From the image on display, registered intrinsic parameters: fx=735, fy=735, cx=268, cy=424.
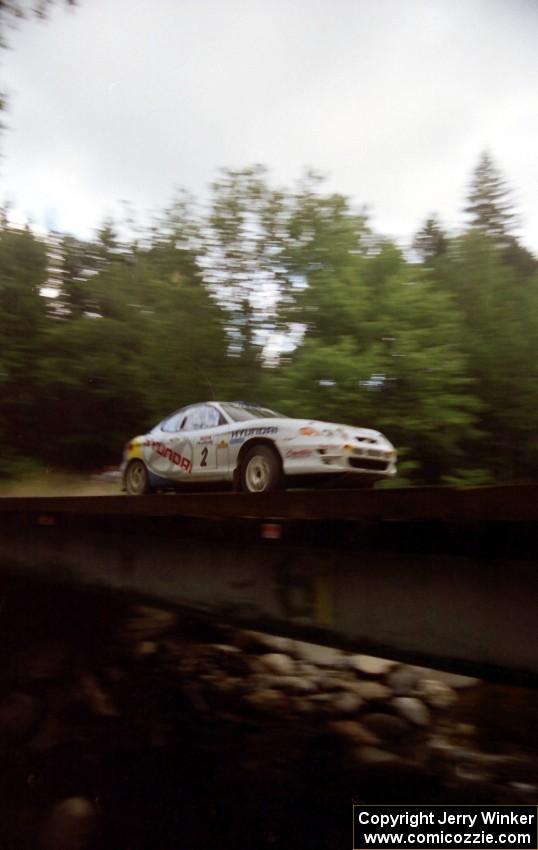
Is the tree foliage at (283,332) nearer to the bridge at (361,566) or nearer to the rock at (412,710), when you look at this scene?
the rock at (412,710)

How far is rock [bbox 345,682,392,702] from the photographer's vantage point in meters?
9.41

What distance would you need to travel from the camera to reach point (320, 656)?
11.0 meters

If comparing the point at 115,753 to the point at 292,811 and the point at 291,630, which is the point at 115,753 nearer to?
the point at 292,811

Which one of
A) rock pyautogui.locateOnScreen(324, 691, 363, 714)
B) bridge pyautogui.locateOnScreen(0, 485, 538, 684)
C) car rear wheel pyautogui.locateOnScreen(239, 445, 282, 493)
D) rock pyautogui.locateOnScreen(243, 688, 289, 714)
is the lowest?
rock pyautogui.locateOnScreen(243, 688, 289, 714)

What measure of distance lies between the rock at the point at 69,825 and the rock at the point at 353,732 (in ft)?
9.86

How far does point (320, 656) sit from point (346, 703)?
182cm

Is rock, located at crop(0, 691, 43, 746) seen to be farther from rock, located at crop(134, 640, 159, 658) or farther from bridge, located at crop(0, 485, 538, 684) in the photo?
rock, located at crop(134, 640, 159, 658)

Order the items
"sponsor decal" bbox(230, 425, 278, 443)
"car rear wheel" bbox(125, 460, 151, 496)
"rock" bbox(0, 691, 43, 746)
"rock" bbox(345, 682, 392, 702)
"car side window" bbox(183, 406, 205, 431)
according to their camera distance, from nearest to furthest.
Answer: "rock" bbox(0, 691, 43, 746), "sponsor decal" bbox(230, 425, 278, 443), "rock" bbox(345, 682, 392, 702), "car side window" bbox(183, 406, 205, 431), "car rear wheel" bbox(125, 460, 151, 496)

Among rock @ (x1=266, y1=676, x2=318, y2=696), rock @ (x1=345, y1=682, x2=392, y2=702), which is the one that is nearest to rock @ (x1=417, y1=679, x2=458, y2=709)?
rock @ (x1=345, y1=682, x2=392, y2=702)

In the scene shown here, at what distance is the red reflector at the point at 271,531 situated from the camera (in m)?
5.84

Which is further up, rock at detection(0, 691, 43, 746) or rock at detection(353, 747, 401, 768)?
rock at detection(0, 691, 43, 746)

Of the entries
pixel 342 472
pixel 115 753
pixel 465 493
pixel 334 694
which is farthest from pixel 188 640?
pixel 465 493

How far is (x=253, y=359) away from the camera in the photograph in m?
15.1

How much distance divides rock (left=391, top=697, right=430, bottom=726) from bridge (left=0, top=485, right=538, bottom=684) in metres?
3.46
